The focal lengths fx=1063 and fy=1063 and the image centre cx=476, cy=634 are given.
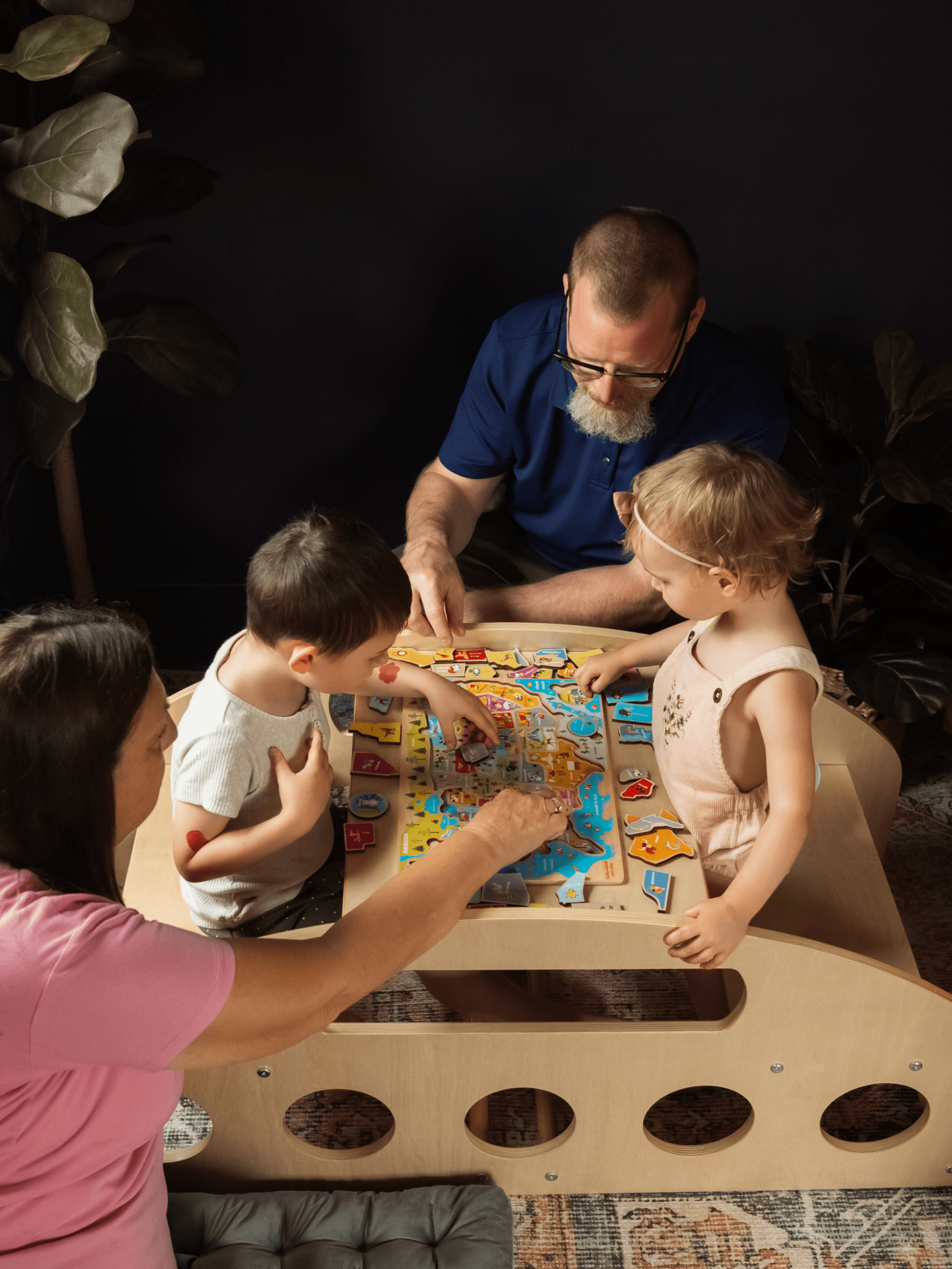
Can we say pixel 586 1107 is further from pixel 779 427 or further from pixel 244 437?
pixel 244 437

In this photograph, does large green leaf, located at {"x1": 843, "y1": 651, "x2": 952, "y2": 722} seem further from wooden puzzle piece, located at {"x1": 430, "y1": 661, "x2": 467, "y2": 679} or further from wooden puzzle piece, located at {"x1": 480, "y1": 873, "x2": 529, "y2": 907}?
wooden puzzle piece, located at {"x1": 480, "y1": 873, "x2": 529, "y2": 907}

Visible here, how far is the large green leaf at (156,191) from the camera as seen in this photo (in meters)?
1.82

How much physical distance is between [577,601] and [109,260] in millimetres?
1002

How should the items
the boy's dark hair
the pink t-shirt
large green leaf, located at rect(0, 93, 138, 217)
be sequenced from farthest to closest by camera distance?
large green leaf, located at rect(0, 93, 138, 217) < the boy's dark hair < the pink t-shirt

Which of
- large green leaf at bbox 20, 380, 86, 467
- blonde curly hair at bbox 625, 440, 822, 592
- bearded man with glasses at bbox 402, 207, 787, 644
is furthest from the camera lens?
large green leaf at bbox 20, 380, 86, 467

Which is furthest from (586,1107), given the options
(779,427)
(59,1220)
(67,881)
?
(779,427)

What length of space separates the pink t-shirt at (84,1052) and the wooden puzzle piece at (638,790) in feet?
2.05

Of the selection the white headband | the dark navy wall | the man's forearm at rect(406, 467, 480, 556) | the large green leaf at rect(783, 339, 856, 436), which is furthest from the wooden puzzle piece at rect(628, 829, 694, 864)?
the dark navy wall

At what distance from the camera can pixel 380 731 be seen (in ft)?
4.92

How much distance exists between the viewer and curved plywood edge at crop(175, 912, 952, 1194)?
135 centimetres

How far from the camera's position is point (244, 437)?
7.66ft

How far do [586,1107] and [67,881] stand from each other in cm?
83

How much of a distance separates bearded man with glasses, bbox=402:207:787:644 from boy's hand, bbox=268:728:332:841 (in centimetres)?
42

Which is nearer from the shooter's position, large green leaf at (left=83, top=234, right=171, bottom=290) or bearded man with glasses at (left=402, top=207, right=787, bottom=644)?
bearded man with glasses at (left=402, top=207, right=787, bottom=644)
